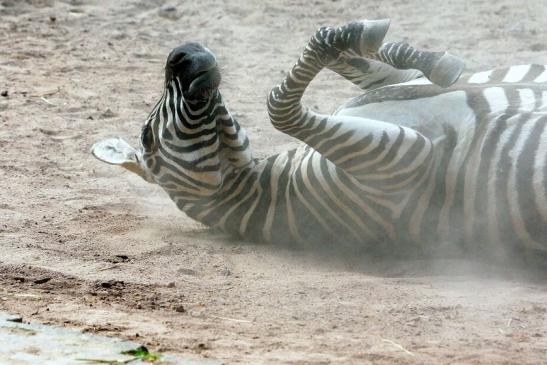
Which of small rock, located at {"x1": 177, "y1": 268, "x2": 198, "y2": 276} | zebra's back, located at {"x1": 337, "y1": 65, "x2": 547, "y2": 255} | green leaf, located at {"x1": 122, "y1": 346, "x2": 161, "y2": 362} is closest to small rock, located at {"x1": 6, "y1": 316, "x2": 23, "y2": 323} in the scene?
green leaf, located at {"x1": 122, "y1": 346, "x2": 161, "y2": 362}

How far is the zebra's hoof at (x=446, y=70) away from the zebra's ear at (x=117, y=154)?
69.5 inches

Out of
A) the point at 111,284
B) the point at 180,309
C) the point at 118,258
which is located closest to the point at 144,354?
the point at 180,309

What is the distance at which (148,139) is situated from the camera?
6.10 m

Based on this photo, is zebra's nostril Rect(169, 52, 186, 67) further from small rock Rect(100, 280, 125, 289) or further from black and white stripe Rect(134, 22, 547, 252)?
small rock Rect(100, 280, 125, 289)

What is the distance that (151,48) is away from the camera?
405 inches

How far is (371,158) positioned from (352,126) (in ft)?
0.63

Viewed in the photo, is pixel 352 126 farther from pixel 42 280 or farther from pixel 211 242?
pixel 42 280

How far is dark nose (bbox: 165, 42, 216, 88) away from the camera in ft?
18.9

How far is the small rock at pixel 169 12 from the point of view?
1120 centimetres

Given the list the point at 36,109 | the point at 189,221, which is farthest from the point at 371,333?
the point at 36,109

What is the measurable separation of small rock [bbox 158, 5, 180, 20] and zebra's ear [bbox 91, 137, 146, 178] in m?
5.02

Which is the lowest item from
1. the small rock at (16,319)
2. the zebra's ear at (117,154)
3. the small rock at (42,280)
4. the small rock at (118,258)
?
the small rock at (42,280)

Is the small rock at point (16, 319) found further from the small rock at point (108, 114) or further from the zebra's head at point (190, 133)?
the small rock at point (108, 114)

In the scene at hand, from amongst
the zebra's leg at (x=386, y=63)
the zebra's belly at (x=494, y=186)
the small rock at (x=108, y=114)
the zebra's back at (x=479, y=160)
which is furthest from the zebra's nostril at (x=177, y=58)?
the small rock at (x=108, y=114)
